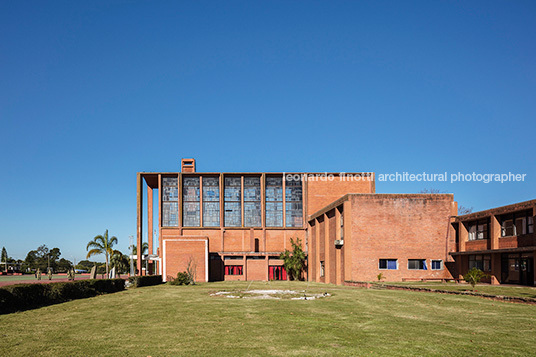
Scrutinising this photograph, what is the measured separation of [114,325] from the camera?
16.6m

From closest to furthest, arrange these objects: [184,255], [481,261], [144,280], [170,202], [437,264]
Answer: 1. [481,261]
2. [437,264]
3. [144,280]
4. [184,255]
5. [170,202]

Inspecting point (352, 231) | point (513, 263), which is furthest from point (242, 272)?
point (513, 263)

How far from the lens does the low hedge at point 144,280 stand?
149 feet

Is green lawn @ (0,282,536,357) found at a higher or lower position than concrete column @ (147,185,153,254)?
lower

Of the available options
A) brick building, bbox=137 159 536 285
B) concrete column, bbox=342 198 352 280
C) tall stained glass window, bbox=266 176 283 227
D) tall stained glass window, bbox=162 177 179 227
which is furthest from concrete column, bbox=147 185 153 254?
concrete column, bbox=342 198 352 280

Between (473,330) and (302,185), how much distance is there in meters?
58.5

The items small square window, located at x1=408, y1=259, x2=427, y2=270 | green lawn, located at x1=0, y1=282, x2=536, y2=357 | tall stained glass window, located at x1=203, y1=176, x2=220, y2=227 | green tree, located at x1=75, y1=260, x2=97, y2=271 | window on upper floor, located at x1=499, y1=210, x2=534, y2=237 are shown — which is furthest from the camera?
green tree, located at x1=75, y1=260, x2=97, y2=271

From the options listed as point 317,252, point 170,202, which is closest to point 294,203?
point 317,252

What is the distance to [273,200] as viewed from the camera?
2916 inches

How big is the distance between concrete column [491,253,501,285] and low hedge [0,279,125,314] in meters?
32.4

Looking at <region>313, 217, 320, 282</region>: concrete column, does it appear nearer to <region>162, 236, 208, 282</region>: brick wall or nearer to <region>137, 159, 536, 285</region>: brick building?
<region>137, 159, 536, 285</region>: brick building

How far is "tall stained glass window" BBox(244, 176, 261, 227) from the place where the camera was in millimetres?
73750

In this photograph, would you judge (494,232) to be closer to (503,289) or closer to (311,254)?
(503,289)

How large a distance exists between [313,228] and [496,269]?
3003 cm
